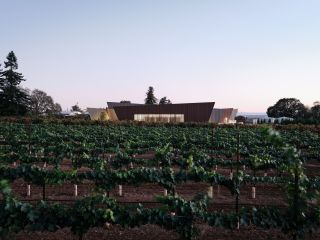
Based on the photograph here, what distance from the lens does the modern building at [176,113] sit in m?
59.3

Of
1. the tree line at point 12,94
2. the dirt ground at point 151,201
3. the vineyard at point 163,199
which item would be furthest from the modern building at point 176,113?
the vineyard at point 163,199

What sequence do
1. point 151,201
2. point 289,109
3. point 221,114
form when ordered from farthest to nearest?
1. point 289,109
2. point 221,114
3. point 151,201

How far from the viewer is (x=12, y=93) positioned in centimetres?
6638

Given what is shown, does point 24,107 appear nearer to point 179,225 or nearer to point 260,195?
point 260,195

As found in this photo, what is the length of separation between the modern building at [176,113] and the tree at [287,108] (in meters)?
41.4

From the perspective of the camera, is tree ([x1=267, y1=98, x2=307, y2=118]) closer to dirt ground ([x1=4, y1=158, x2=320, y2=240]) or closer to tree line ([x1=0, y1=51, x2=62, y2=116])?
tree line ([x1=0, y1=51, x2=62, y2=116])

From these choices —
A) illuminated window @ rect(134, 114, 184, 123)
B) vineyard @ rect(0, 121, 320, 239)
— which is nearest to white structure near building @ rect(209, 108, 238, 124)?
illuminated window @ rect(134, 114, 184, 123)

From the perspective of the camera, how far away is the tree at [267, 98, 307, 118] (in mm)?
100938

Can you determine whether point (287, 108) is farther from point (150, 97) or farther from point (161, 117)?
point (161, 117)

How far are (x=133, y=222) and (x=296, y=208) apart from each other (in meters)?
2.92

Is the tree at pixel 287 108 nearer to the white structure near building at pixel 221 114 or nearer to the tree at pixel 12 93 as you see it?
the white structure near building at pixel 221 114

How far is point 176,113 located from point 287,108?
2085 inches

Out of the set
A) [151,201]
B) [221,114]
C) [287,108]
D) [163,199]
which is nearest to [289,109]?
[287,108]

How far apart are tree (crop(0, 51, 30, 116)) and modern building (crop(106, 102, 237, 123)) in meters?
17.0
